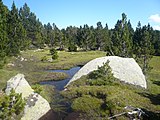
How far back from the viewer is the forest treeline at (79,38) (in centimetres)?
5669

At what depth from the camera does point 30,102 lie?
28.2m

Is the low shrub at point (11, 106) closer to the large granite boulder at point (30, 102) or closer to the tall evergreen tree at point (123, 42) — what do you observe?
the large granite boulder at point (30, 102)

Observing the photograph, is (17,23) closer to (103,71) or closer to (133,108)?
(103,71)

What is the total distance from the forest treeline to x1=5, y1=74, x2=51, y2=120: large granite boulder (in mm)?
16864

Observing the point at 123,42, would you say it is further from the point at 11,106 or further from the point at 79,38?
the point at 79,38

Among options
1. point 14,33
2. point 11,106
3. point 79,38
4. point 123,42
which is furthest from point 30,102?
point 79,38

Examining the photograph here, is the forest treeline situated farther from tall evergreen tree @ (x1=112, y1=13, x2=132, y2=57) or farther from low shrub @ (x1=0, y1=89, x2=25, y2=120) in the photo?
low shrub @ (x1=0, y1=89, x2=25, y2=120)

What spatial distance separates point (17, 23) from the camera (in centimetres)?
7319

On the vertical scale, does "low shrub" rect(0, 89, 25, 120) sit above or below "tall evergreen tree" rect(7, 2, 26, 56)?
below

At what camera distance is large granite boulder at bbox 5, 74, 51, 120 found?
88.1 feet

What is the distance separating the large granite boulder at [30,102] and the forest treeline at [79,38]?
55.3ft

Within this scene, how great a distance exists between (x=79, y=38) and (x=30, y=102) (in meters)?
100

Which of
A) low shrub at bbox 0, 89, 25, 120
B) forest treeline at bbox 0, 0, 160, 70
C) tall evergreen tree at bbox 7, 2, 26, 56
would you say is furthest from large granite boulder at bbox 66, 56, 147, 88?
tall evergreen tree at bbox 7, 2, 26, 56

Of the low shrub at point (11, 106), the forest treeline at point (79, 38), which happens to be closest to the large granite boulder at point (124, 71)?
the forest treeline at point (79, 38)
